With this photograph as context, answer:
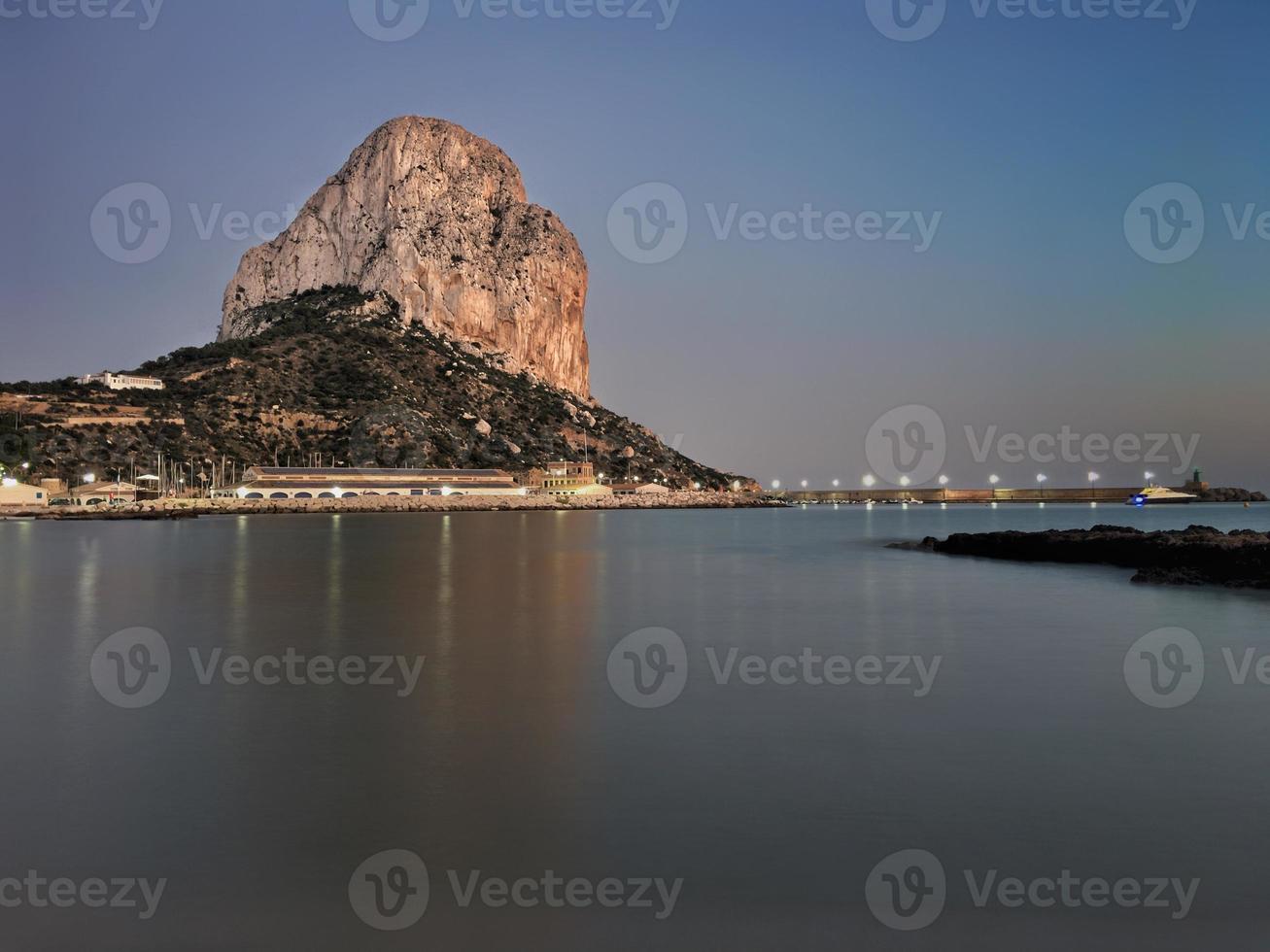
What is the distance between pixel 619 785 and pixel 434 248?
121 metres

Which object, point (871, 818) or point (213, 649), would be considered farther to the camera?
point (213, 649)

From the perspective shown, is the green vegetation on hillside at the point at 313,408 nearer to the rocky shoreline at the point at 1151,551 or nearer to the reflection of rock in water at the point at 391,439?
the reflection of rock in water at the point at 391,439

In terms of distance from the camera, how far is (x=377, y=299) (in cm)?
11612

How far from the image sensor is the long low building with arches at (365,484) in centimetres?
8600

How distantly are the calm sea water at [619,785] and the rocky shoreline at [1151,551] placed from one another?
21.5 feet

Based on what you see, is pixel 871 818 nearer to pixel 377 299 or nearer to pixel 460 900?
pixel 460 900

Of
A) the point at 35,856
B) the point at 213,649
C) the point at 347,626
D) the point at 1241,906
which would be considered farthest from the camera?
the point at 347,626

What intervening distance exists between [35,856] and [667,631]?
10906mm

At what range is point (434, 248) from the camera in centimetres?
12038

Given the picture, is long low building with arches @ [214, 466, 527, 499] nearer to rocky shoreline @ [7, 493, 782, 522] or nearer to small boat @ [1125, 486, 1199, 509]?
rocky shoreline @ [7, 493, 782, 522]

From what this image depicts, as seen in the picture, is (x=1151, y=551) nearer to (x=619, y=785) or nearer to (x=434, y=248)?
(x=619, y=785)

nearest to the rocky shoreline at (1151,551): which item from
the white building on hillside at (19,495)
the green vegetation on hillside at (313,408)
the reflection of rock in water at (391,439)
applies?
the white building on hillside at (19,495)

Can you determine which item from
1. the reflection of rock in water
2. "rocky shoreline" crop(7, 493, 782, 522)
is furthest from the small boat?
the reflection of rock in water

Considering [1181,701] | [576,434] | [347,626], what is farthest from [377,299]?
[1181,701]
